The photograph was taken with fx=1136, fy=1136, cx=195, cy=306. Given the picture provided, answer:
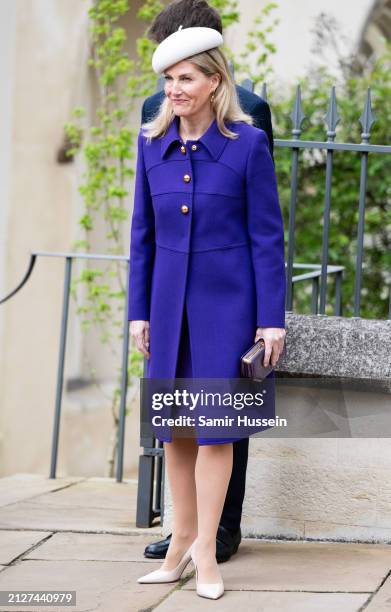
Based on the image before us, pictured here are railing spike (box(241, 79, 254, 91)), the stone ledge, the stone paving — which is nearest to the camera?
the stone paving

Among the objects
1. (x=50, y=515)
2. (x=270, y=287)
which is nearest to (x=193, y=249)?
(x=270, y=287)

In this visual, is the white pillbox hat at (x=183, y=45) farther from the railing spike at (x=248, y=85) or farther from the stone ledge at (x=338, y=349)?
the stone ledge at (x=338, y=349)

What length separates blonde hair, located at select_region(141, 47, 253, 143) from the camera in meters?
3.11

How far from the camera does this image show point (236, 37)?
7742 millimetres

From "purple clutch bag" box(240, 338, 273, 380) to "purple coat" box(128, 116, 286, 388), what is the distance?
0.04 m

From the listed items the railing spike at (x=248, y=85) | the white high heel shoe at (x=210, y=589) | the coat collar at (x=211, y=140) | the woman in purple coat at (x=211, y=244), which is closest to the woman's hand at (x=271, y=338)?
the woman in purple coat at (x=211, y=244)

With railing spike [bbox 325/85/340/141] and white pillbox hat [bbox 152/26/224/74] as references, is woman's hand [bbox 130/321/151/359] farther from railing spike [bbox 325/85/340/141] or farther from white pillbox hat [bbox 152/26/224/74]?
railing spike [bbox 325/85/340/141]

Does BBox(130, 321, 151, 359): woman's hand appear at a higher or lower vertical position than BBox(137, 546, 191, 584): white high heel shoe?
higher

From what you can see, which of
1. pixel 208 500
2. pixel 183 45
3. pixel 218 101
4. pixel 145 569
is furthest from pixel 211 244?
pixel 145 569

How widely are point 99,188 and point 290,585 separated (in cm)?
444

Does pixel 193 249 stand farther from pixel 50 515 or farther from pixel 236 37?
pixel 236 37

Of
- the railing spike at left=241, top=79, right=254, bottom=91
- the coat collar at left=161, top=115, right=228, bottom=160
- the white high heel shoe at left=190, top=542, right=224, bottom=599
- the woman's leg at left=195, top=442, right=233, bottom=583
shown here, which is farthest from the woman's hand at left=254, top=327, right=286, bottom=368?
the railing spike at left=241, top=79, right=254, bottom=91

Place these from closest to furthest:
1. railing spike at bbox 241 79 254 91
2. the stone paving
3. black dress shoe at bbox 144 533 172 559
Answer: the stone paving, black dress shoe at bbox 144 533 172 559, railing spike at bbox 241 79 254 91

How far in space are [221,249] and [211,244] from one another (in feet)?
0.10
